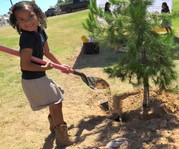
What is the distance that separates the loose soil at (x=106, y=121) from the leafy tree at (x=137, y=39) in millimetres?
522

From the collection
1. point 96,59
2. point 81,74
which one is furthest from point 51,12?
point 81,74

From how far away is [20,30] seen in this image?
11.4ft

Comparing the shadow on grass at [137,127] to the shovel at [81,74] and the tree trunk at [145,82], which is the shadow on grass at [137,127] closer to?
the tree trunk at [145,82]

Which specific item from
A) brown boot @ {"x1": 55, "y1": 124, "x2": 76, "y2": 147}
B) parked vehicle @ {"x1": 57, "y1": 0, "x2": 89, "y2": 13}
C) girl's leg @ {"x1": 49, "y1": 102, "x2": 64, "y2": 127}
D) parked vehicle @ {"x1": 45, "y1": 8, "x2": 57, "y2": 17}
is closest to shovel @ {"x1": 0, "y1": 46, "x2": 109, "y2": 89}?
girl's leg @ {"x1": 49, "y1": 102, "x2": 64, "y2": 127}

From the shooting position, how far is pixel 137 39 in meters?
3.54

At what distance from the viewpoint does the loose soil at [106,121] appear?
3727 millimetres

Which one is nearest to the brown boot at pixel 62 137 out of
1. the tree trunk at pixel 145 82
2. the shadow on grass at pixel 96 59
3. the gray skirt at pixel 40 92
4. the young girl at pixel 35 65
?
the young girl at pixel 35 65

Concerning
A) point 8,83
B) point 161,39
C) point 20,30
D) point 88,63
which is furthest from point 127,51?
point 88,63

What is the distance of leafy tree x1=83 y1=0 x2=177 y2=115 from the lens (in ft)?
11.5

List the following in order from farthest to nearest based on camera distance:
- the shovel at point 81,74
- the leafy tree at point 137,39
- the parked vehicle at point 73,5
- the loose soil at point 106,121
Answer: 1. the parked vehicle at point 73,5
2. the loose soil at point 106,121
3. the leafy tree at point 137,39
4. the shovel at point 81,74

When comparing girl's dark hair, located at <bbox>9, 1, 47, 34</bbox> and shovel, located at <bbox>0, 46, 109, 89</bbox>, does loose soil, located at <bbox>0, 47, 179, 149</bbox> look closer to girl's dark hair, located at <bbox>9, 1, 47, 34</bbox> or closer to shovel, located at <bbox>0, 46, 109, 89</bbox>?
shovel, located at <bbox>0, 46, 109, 89</bbox>

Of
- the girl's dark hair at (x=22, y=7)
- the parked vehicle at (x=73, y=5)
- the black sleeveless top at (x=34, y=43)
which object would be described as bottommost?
the parked vehicle at (x=73, y=5)

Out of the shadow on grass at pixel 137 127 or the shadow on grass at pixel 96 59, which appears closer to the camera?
the shadow on grass at pixel 137 127

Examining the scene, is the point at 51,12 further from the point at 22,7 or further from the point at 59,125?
the point at 22,7
